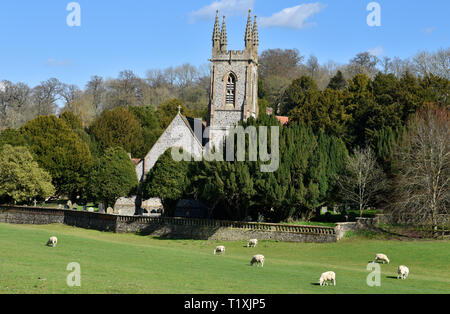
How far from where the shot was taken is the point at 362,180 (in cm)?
5084

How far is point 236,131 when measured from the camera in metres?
49.5

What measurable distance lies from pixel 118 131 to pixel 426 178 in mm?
60119

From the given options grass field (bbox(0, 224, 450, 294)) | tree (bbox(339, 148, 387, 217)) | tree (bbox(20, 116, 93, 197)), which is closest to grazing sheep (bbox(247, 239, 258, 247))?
grass field (bbox(0, 224, 450, 294))

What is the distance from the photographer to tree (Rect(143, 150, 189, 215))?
56.7 meters

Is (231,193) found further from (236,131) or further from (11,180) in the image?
(11,180)

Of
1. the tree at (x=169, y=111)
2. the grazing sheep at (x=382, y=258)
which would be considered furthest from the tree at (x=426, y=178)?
the tree at (x=169, y=111)

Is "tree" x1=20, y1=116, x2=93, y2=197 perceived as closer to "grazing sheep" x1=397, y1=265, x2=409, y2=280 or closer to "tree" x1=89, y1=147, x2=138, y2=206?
"tree" x1=89, y1=147, x2=138, y2=206

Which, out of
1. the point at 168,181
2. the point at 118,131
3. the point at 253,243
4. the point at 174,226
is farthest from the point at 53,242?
the point at 118,131

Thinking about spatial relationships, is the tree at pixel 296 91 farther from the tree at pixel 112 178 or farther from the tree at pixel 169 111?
the tree at pixel 112 178

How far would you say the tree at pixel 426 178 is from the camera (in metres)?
42.7

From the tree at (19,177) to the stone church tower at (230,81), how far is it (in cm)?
2049

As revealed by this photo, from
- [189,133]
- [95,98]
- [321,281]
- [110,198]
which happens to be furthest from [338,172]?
[95,98]

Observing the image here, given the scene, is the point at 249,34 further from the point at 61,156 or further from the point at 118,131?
the point at 118,131

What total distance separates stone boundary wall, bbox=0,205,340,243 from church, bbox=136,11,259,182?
43.7ft
